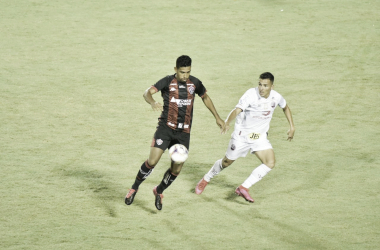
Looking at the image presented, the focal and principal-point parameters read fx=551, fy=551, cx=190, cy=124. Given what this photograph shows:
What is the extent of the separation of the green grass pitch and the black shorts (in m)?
1.06

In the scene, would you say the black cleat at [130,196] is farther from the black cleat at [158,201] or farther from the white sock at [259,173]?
the white sock at [259,173]

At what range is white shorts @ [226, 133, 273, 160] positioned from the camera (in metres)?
9.03

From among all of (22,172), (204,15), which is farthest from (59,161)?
(204,15)

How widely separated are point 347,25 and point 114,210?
1412 cm

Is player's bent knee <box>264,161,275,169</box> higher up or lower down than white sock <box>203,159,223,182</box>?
higher up

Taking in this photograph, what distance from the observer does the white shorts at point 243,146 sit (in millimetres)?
9031

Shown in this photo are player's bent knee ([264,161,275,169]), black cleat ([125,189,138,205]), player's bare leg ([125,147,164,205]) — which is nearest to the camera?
player's bare leg ([125,147,164,205])

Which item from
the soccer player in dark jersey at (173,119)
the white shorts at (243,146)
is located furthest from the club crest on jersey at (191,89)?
the white shorts at (243,146)

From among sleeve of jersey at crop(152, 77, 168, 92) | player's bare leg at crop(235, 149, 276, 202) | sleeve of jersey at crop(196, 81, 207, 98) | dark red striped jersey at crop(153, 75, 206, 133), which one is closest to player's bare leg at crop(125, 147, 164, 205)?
dark red striped jersey at crop(153, 75, 206, 133)

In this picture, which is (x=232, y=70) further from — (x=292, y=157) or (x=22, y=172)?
(x=22, y=172)

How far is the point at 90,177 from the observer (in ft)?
32.8

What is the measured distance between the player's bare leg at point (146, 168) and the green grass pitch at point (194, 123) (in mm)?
225

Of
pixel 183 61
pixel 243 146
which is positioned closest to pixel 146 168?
pixel 243 146

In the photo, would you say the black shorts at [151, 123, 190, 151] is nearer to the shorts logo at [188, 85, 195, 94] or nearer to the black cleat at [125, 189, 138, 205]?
the shorts logo at [188, 85, 195, 94]
